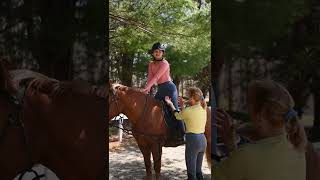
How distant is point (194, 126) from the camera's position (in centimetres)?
444

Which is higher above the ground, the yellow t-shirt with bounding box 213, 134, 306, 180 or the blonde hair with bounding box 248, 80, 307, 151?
the blonde hair with bounding box 248, 80, 307, 151

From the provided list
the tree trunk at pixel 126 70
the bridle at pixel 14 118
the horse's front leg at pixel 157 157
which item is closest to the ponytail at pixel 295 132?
the bridle at pixel 14 118

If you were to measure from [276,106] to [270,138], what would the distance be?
0.72 ft

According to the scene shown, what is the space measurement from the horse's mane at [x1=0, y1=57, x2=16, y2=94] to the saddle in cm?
231

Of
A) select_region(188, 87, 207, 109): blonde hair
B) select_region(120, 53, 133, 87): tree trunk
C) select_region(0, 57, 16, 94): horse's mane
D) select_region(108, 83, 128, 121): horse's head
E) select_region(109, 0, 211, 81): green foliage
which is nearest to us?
select_region(0, 57, 16, 94): horse's mane

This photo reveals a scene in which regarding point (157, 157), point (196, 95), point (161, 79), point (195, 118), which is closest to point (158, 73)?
point (161, 79)

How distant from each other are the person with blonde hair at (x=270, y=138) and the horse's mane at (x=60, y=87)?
3.13 ft

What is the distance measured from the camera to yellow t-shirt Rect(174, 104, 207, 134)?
439 cm

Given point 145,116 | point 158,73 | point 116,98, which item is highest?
point 158,73

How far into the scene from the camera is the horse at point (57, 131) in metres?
2.71

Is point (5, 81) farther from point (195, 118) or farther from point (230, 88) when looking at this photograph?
point (195, 118)

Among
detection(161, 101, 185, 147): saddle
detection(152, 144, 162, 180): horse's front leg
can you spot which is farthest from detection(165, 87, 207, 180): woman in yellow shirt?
detection(152, 144, 162, 180): horse's front leg

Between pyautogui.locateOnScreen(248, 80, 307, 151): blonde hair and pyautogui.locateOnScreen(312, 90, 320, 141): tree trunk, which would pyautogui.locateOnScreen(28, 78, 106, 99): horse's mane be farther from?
pyautogui.locateOnScreen(312, 90, 320, 141): tree trunk

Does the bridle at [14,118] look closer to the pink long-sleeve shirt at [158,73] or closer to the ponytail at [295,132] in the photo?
the ponytail at [295,132]
